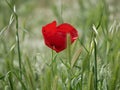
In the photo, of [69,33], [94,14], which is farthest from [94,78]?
[94,14]

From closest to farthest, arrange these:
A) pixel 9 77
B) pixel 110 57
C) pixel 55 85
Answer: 1. pixel 55 85
2. pixel 9 77
3. pixel 110 57

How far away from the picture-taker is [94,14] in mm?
2873

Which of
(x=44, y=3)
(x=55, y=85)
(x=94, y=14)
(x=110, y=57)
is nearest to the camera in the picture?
(x=55, y=85)

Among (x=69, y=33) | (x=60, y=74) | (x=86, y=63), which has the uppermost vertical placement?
(x=69, y=33)

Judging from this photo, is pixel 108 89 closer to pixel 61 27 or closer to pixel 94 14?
pixel 61 27

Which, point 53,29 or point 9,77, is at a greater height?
point 53,29

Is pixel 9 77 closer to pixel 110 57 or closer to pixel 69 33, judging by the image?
pixel 69 33

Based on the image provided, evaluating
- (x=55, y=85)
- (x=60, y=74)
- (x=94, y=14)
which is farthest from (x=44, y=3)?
(x=55, y=85)

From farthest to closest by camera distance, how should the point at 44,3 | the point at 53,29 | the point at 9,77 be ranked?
the point at 44,3 → the point at 9,77 → the point at 53,29

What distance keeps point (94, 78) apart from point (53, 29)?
0.23 metres

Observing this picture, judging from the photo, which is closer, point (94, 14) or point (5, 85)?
point (5, 85)

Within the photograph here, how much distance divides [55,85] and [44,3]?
21.9 feet

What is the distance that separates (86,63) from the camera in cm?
173

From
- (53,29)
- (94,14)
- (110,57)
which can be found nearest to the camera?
(53,29)
